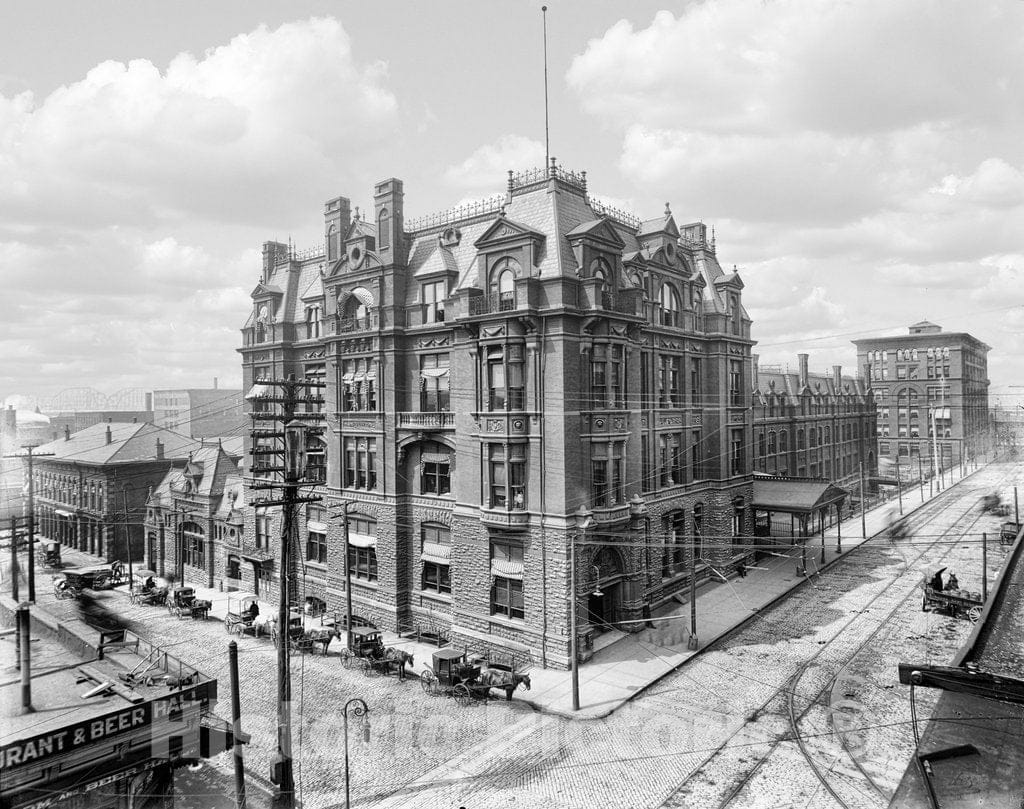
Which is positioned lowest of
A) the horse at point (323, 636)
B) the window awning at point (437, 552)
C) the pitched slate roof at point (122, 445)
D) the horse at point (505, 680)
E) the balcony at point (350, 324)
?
the horse at point (323, 636)

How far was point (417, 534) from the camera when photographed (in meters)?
34.9

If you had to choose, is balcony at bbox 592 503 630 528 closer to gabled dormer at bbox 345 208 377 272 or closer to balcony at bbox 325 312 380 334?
balcony at bbox 325 312 380 334

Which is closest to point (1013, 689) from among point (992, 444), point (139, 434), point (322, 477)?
point (322, 477)

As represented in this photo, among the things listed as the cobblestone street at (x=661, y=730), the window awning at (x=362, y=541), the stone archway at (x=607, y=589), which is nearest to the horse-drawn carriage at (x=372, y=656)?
the cobblestone street at (x=661, y=730)

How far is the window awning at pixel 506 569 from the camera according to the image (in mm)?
29859

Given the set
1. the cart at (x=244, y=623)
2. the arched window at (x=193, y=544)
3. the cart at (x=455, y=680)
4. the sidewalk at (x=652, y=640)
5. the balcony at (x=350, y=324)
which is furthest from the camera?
the arched window at (x=193, y=544)

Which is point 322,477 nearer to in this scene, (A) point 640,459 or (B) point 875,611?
(A) point 640,459

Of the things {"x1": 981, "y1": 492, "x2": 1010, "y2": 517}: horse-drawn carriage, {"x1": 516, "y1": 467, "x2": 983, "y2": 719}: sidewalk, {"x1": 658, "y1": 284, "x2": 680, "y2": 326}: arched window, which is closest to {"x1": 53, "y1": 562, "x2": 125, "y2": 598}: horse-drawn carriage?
{"x1": 516, "y1": 467, "x2": 983, "y2": 719}: sidewalk

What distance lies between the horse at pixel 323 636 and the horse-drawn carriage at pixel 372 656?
86cm

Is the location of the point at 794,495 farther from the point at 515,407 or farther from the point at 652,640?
the point at 515,407

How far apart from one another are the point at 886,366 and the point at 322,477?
91.4m

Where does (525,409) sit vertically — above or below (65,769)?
above

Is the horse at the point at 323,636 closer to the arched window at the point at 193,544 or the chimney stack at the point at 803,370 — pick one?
the arched window at the point at 193,544

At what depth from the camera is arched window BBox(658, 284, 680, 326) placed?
3788cm
